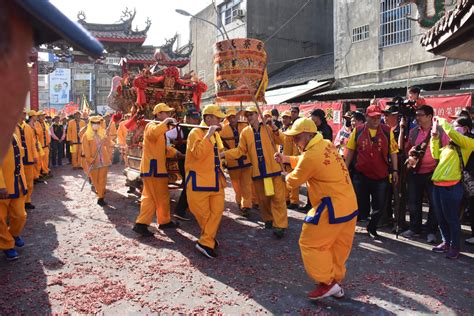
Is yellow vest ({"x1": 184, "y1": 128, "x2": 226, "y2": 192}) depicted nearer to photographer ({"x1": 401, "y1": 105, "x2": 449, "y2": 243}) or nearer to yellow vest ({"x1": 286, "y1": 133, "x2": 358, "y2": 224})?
yellow vest ({"x1": 286, "y1": 133, "x2": 358, "y2": 224})

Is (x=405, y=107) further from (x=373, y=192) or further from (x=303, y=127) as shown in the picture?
(x=303, y=127)

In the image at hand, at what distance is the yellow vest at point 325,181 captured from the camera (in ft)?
11.2

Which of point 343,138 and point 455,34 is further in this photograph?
point 343,138

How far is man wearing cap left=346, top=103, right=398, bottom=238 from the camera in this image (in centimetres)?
518

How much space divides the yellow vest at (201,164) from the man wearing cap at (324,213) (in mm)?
1377

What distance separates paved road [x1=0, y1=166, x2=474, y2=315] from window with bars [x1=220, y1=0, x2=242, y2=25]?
19.7m

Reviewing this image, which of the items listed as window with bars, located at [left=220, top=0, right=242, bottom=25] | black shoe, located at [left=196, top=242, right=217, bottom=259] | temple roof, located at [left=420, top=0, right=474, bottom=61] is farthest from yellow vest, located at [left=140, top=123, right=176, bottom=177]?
window with bars, located at [left=220, top=0, right=242, bottom=25]

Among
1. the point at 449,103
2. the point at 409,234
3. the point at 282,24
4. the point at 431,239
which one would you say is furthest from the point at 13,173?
the point at 282,24

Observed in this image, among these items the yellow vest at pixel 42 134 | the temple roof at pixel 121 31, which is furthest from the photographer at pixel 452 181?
the temple roof at pixel 121 31

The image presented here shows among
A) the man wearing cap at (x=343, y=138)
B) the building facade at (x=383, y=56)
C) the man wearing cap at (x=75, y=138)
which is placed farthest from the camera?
the man wearing cap at (x=75, y=138)

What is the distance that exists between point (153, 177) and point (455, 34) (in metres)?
4.20

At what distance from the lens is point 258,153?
5609 mm

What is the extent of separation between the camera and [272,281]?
3.95 metres

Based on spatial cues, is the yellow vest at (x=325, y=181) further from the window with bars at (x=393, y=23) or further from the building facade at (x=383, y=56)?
the window with bars at (x=393, y=23)
